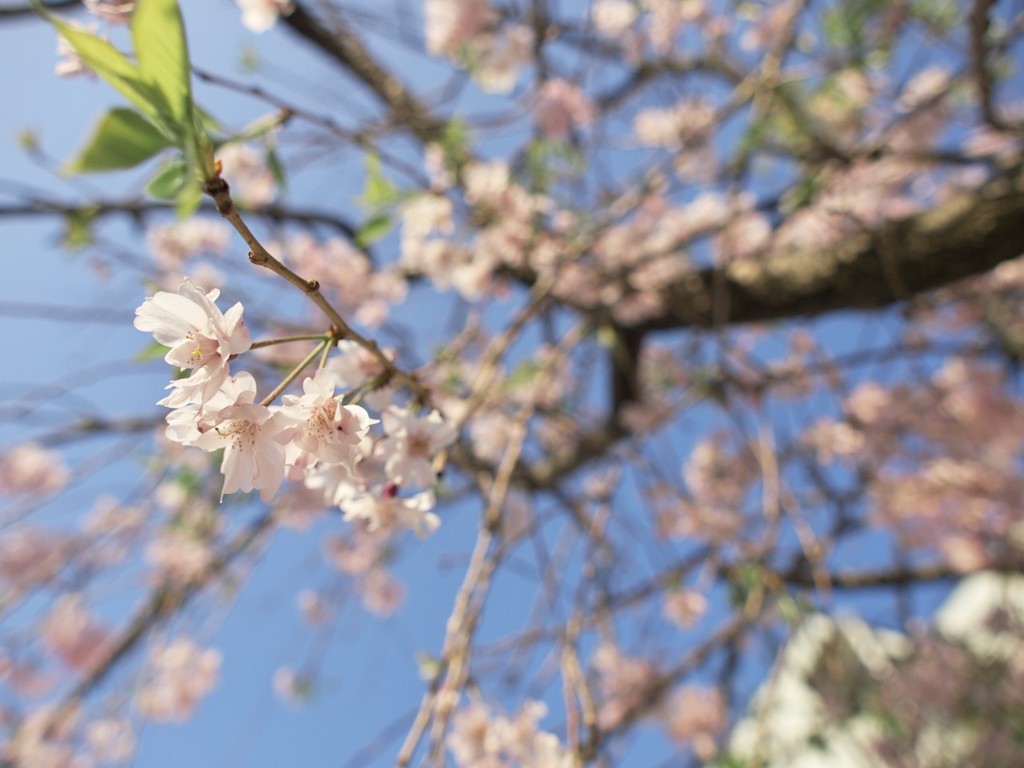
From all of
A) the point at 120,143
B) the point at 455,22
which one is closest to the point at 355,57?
the point at 455,22

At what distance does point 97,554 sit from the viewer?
2.15 metres

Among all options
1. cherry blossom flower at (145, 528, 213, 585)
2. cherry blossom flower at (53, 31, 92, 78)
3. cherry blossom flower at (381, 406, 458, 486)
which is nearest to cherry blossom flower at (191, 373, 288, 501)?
cherry blossom flower at (381, 406, 458, 486)

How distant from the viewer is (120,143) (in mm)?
506

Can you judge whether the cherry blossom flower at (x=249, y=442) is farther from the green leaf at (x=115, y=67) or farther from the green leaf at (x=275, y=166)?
the green leaf at (x=275, y=166)

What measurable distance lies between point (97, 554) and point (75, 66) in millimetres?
2027

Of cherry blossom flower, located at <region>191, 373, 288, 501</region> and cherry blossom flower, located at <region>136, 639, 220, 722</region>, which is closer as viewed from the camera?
cherry blossom flower, located at <region>191, 373, 288, 501</region>

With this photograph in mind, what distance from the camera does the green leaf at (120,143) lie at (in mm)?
494

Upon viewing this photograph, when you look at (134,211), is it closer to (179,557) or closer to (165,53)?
(179,557)

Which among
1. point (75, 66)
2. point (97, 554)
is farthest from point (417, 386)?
point (97, 554)

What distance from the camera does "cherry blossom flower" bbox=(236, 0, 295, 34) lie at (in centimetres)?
94

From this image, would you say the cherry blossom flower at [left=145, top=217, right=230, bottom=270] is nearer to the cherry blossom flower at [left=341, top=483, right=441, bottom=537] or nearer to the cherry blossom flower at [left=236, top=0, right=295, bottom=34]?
the cherry blossom flower at [left=236, top=0, right=295, bottom=34]

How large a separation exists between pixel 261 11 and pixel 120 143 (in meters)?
0.58

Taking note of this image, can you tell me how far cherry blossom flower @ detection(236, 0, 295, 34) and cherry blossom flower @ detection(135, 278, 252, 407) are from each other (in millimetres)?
664

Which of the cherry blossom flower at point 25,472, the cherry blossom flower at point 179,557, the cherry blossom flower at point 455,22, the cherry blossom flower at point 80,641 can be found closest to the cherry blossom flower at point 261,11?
the cherry blossom flower at point 455,22
